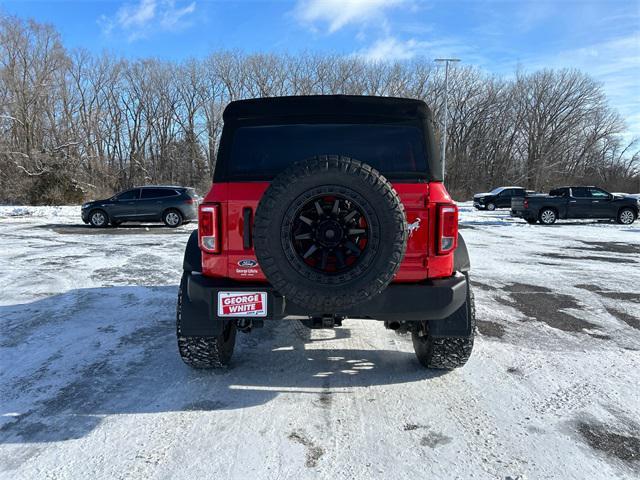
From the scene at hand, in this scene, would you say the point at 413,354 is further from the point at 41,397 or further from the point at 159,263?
the point at 159,263

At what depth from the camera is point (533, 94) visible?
1916 inches

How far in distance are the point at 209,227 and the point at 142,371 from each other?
1.50 m

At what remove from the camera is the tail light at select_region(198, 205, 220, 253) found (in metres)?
2.84

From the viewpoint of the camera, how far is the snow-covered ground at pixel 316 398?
2.32 metres

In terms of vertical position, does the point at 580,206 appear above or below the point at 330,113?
below

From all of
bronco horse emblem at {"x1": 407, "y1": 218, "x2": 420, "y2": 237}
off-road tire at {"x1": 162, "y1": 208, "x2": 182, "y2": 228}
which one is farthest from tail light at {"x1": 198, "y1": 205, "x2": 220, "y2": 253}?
off-road tire at {"x1": 162, "y1": 208, "x2": 182, "y2": 228}

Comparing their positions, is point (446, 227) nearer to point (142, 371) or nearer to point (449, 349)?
point (449, 349)

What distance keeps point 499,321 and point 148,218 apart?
14.4 metres

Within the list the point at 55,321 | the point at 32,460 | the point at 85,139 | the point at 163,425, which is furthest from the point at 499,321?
the point at 85,139

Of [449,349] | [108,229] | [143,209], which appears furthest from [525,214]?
[108,229]

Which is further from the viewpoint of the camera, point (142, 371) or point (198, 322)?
point (142, 371)

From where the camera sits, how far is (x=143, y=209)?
1605 cm

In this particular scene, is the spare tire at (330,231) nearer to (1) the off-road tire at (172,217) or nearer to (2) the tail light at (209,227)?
(2) the tail light at (209,227)

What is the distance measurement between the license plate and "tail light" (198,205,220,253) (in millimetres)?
341
